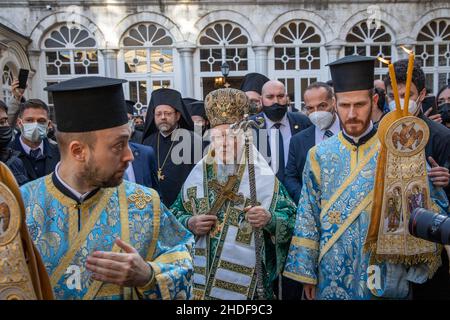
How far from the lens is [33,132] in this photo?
4.62 metres

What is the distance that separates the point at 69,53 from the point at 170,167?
40.4 ft

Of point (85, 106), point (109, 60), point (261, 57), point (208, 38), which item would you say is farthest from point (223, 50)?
point (85, 106)

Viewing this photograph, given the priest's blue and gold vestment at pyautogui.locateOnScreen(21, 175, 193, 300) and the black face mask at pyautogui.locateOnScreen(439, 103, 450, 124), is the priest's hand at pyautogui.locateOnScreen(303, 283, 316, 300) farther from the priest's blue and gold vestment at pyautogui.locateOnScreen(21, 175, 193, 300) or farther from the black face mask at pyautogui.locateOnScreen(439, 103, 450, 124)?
the black face mask at pyautogui.locateOnScreen(439, 103, 450, 124)

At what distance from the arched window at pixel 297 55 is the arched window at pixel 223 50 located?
1133 mm

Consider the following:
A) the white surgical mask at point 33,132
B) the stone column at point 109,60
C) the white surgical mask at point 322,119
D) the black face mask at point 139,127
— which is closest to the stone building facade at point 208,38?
the stone column at point 109,60

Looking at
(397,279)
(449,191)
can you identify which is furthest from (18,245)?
(449,191)

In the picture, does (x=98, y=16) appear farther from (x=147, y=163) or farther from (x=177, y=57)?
(x=147, y=163)

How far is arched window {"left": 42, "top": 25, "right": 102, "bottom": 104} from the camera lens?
51.6 feet

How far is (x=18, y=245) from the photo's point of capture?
1.58 m

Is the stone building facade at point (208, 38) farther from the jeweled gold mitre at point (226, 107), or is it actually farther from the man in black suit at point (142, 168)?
the jeweled gold mitre at point (226, 107)

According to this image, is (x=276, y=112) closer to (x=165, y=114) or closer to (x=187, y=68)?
(x=165, y=114)

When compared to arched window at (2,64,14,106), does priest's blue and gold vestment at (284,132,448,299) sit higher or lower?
lower

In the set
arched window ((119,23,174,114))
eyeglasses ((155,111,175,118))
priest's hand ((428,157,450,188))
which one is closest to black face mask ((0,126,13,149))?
eyeglasses ((155,111,175,118))

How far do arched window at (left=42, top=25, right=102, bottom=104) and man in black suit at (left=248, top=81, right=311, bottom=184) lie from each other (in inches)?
462
